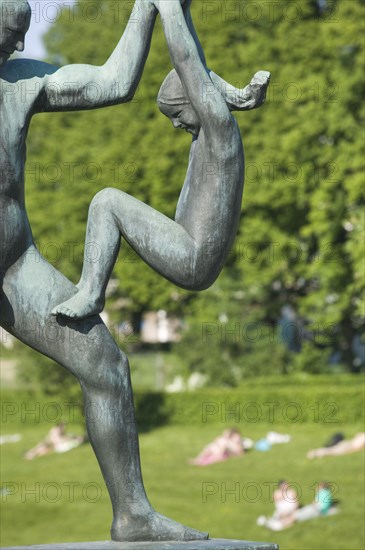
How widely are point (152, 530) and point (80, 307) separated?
3.87 ft

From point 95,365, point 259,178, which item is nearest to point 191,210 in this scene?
point 95,365

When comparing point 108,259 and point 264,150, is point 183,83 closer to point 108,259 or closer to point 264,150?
point 108,259

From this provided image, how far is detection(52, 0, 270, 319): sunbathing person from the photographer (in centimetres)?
663

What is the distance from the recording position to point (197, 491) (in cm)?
2366

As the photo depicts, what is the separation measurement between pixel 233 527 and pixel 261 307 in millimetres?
20158

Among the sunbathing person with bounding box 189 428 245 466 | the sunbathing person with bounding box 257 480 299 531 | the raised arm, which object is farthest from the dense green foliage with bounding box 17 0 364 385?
the raised arm

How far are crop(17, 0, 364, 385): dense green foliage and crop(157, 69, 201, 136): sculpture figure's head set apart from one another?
66.0 ft

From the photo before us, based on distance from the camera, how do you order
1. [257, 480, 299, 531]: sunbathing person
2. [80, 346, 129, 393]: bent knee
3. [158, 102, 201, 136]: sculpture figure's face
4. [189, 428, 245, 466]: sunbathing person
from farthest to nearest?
[189, 428, 245, 466]: sunbathing person
[257, 480, 299, 531]: sunbathing person
[158, 102, 201, 136]: sculpture figure's face
[80, 346, 129, 393]: bent knee

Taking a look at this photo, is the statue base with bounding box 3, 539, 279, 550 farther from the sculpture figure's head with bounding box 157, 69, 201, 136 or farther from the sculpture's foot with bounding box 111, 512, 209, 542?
the sculpture figure's head with bounding box 157, 69, 201, 136

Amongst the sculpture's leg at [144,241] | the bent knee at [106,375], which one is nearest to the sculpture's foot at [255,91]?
the sculpture's leg at [144,241]

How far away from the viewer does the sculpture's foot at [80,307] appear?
21.2 feet

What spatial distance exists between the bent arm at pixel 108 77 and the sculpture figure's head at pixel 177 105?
0.60ft

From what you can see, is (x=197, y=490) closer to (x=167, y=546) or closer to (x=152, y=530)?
(x=152, y=530)

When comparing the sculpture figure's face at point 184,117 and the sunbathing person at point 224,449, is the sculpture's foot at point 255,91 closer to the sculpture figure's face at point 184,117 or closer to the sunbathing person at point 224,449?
the sculpture figure's face at point 184,117
